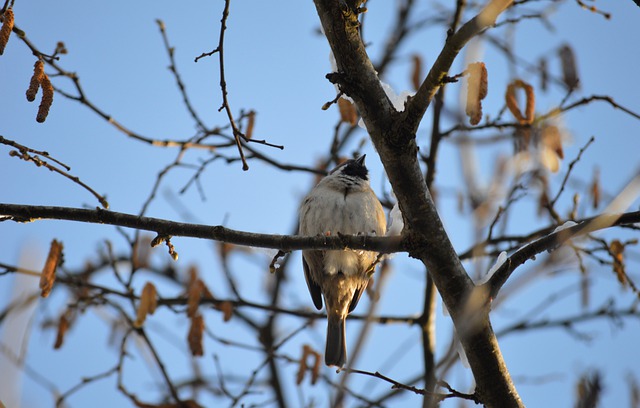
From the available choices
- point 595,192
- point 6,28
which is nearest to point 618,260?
point 595,192

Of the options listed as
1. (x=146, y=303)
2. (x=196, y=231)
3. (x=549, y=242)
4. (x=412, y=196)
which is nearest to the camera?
(x=549, y=242)

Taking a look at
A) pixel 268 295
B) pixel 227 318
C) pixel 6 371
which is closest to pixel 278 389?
pixel 268 295

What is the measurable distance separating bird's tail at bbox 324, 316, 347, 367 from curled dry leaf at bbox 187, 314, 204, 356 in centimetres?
132

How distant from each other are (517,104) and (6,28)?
9.35 ft

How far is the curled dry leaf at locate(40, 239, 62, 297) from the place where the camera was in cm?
337

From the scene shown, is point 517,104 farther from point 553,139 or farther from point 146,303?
point 146,303

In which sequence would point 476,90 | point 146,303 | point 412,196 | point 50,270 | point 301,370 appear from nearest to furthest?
point 412,196, point 476,90, point 50,270, point 146,303, point 301,370

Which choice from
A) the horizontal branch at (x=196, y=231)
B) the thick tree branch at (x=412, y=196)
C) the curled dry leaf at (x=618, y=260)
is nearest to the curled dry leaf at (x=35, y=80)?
the horizontal branch at (x=196, y=231)

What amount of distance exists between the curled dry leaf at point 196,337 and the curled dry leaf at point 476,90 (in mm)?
2129

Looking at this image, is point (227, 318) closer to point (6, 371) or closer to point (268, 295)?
point (268, 295)

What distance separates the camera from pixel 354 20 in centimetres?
262

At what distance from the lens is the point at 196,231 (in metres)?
2.77

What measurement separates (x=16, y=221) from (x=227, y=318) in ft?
7.82

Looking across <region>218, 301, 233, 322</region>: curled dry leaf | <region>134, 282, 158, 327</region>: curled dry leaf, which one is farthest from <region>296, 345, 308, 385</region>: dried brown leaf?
<region>134, 282, 158, 327</region>: curled dry leaf
